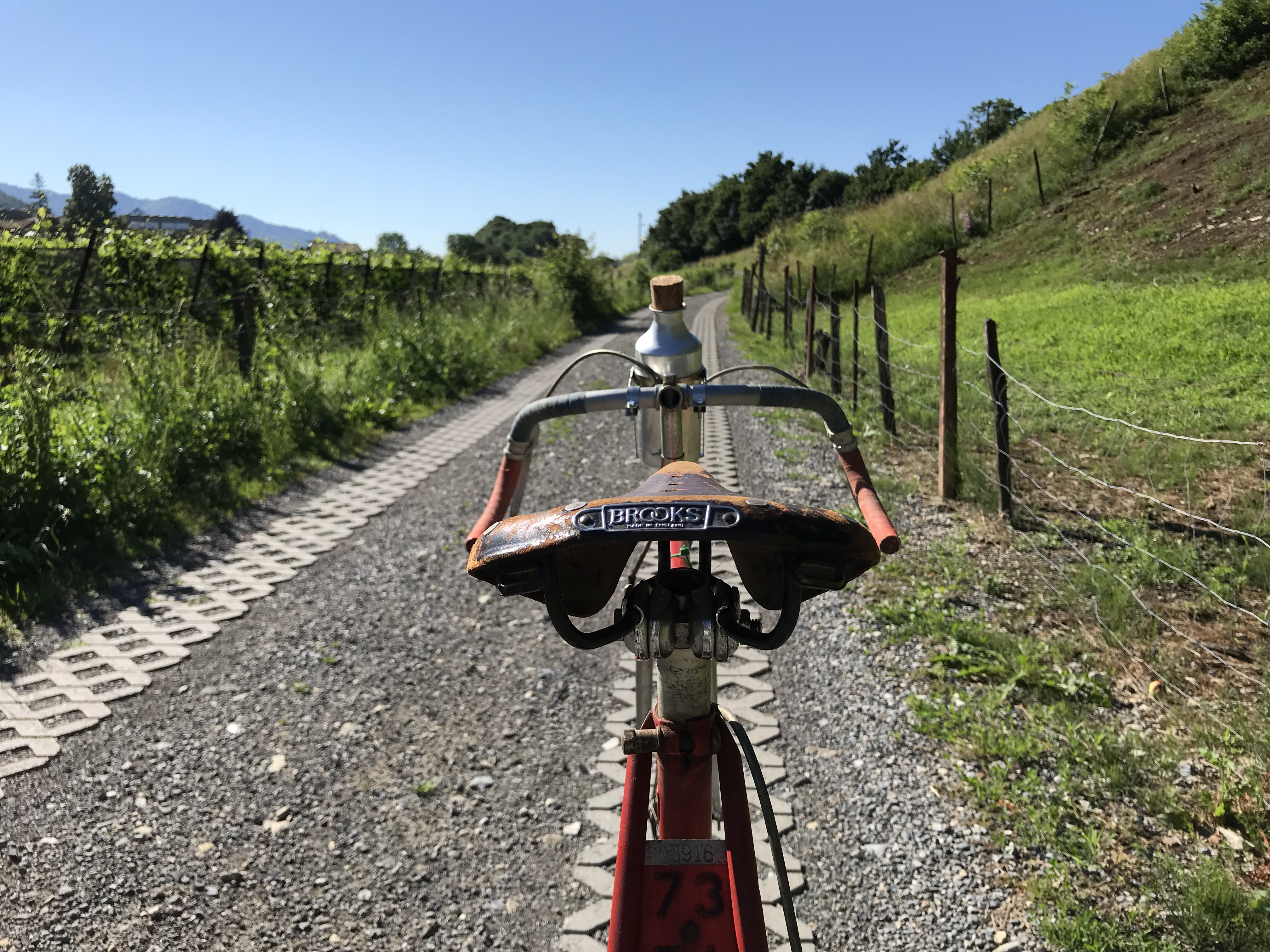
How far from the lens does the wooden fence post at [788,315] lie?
16531 mm

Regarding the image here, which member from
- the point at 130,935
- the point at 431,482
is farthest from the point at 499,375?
the point at 130,935

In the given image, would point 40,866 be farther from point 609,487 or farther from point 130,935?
point 609,487

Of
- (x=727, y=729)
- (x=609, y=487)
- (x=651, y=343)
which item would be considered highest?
(x=651, y=343)

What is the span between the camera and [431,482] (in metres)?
7.98

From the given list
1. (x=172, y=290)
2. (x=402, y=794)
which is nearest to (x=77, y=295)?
(x=172, y=290)

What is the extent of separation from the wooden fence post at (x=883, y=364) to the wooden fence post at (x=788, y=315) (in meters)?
7.62

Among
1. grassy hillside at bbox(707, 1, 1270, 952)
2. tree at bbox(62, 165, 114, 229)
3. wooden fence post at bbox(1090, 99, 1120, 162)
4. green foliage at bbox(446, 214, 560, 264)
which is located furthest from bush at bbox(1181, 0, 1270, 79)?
green foliage at bbox(446, 214, 560, 264)

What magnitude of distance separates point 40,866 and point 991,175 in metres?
28.0

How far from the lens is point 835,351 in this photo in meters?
10.7

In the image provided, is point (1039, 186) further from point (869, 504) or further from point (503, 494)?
point (503, 494)

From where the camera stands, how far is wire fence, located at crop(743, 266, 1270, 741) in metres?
3.69

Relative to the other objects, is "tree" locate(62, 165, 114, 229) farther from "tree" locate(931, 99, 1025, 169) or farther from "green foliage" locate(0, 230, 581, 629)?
"tree" locate(931, 99, 1025, 169)

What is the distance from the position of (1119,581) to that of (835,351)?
6751 millimetres

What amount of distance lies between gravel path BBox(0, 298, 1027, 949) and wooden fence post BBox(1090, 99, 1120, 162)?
2109cm
